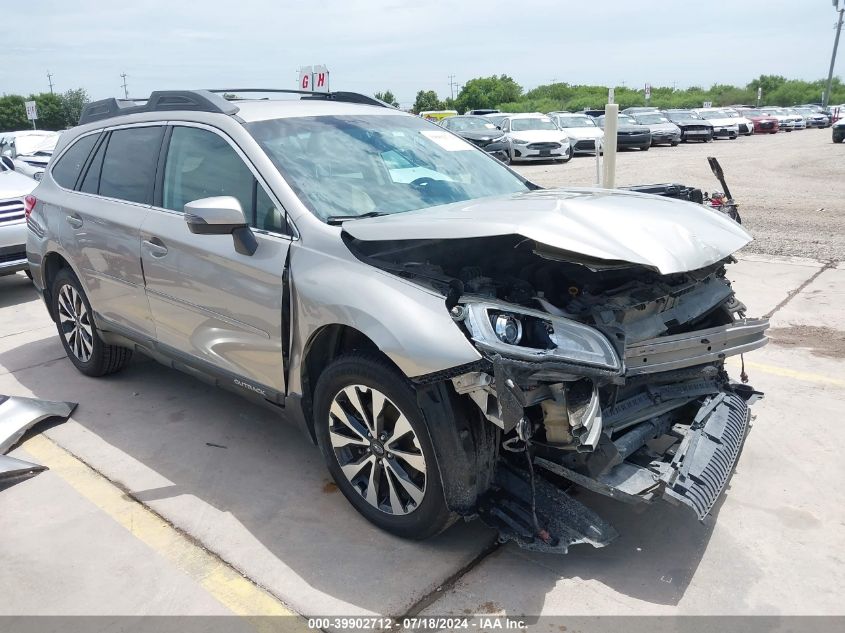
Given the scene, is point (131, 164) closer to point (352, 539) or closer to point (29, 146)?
point (352, 539)

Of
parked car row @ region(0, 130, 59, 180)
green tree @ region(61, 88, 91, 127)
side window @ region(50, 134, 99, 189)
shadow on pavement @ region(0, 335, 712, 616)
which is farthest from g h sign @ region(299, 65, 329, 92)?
green tree @ region(61, 88, 91, 127)

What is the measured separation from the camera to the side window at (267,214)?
11.1 feet

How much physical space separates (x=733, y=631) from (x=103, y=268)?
13.2 feet

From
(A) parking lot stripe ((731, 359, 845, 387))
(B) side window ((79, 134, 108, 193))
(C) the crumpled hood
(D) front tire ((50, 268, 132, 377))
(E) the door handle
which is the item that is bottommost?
(A) parking lot stripe ((731, 359, 845, 387))

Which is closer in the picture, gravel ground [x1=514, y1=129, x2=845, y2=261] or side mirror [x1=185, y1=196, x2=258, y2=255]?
side mirror [x1=185, y1=196, x2=258, y2=255]

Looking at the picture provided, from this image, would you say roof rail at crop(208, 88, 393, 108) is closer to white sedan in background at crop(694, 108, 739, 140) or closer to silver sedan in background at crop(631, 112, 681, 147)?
silver sedan in background at crop(631, 112, 681, 147)

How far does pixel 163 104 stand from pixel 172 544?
2.54m

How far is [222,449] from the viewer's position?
4129mm

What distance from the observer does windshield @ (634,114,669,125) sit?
2853cm

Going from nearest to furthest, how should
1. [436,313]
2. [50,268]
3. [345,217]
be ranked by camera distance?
1. [436,313]
2. [345,217]
3. [50,268]

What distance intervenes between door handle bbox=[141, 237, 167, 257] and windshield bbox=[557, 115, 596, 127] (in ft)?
75.5

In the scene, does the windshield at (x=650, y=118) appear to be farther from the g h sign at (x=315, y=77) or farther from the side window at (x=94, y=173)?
the side window at (x=94, y=173)

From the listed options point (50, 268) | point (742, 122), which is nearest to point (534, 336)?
point (50, 268)

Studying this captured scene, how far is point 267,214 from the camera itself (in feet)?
11.4
